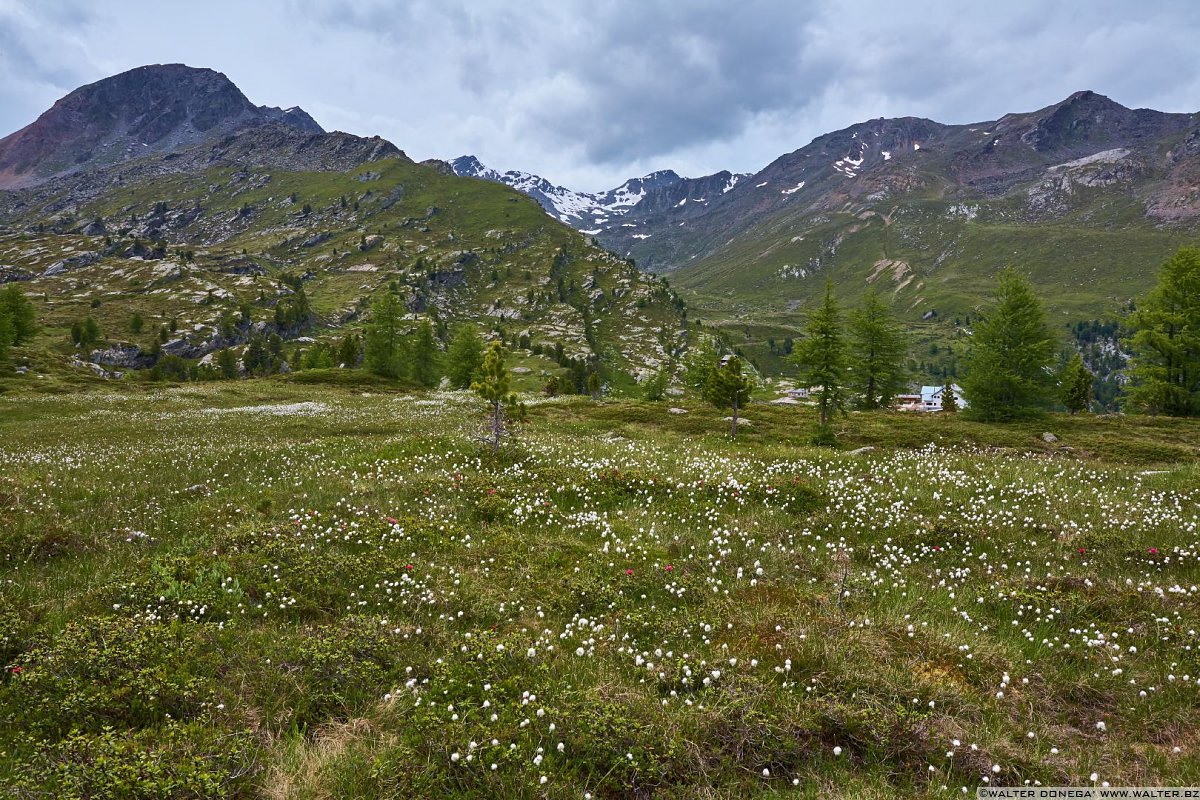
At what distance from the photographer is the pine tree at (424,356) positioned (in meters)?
87.4

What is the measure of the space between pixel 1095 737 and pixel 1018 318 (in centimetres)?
4645

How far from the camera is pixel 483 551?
33.9ft

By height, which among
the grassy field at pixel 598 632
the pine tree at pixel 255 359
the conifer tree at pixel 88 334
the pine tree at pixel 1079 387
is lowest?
the grassy field at pixel 598 632

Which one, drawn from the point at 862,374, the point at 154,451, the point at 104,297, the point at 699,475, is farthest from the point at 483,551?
the point at 104,297

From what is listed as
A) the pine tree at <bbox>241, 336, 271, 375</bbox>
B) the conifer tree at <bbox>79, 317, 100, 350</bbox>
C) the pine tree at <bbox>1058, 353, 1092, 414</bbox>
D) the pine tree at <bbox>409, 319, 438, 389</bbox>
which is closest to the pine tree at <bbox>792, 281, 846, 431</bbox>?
the pine tree at <bbox>1058, 353, 1092, 414</bbox>

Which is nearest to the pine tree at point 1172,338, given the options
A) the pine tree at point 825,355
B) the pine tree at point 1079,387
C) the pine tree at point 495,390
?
the pine tree at point 1079,387

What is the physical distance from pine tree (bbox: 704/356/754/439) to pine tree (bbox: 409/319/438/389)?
65.2m

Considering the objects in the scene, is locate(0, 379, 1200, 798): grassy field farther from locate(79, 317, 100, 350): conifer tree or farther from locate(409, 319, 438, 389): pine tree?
locate(79, 317, 100, 350): conifer tree

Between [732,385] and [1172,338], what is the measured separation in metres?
38.5

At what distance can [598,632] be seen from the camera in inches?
302

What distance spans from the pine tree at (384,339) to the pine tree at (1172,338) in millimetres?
83294

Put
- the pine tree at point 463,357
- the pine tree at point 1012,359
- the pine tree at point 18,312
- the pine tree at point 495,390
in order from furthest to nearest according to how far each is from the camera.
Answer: the pine tree at point 463,357 → the pine tree at point 18,312 → the pine tree at point 1012,359 → the pine tree at point 495,390

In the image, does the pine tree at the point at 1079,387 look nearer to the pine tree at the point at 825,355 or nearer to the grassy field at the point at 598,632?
the pine tree at the point at 825,355

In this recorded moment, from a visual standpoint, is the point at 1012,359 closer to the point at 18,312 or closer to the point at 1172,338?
the point at 1172,338
